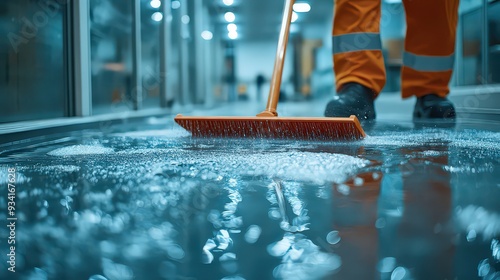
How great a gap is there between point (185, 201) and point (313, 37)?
10.3m

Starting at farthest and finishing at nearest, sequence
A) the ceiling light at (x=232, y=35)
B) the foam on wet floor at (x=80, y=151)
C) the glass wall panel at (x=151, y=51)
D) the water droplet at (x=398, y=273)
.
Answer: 1. the ceiling light at (x=232, y=35)
2. the glass wall panel at (x=151, y=51)
3. the foam on wet floor at (x=80, y=151)
4. the water droplet at (x=398, y=273)

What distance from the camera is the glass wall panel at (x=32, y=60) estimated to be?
51.6 inches

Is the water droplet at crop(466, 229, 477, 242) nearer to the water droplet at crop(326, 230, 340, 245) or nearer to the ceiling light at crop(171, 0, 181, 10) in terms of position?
the water droplet at crop(326, 230, 340, 245)

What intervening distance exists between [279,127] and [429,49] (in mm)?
1003

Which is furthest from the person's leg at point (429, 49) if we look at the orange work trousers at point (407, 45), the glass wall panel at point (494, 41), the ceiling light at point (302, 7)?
the ceiling light at point (302, 7)

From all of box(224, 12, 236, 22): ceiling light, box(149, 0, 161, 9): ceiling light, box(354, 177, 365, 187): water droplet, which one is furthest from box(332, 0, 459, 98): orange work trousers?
box(224, 12, 236, 22): ceiling light

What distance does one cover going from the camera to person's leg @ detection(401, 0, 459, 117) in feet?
5.59

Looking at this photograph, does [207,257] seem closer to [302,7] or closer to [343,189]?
[343,189]

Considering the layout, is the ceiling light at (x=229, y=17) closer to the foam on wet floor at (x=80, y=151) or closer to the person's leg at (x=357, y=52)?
the person's leg at (x=357, y=52)

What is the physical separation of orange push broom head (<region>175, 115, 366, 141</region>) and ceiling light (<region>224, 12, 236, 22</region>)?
303 inches

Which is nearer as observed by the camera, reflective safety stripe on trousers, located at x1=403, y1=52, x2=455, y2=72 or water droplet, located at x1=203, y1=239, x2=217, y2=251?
water droplet, located at x1=203, y1=239, x2=217, y2=251

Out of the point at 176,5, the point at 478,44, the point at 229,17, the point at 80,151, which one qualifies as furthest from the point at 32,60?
the point at 229,17

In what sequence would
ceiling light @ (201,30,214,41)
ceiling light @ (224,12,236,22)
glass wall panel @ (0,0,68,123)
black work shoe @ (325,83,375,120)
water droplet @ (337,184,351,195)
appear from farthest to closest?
ceiling light @ (224,12,236,22) → ceiling light @ (201,30,214,41) → black work shoe @ (325,83,375,120) → glass wall panel @ (0,0,68,123) → water droplet @ (337,184,351,195)

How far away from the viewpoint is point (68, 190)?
53 centimetres
